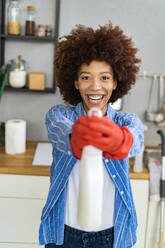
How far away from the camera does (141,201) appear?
1.64m

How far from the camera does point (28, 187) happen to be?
161cm

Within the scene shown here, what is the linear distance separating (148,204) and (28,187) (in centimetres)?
63

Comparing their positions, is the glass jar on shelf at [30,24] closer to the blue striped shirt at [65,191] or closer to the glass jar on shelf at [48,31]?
the glass jar on shelf at [48,31]

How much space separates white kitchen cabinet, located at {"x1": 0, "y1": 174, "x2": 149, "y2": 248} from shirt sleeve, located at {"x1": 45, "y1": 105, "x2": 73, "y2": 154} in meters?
0.70

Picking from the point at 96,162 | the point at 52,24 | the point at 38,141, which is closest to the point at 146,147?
the point at 38,141

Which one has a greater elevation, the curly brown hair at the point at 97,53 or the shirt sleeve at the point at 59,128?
the curly brown hair at the point at 97,53

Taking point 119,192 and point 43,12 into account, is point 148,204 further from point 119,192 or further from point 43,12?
point 43,12

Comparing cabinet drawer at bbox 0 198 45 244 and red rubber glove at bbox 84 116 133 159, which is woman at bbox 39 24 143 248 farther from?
cabinet drawer at bbox 0 198 45 244

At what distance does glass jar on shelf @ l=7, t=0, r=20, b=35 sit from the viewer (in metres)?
1.90

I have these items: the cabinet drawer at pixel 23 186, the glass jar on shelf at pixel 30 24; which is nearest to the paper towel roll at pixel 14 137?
the cabinet drawer at pixel 23 186

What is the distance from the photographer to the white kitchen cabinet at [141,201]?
1.63m

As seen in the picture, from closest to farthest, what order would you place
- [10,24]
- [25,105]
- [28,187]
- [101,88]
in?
1. [101,88]
2. [28,187]
3. [10,24]
4. [25,105]

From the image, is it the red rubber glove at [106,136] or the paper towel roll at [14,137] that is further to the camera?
the paper towel roll at [14,137]

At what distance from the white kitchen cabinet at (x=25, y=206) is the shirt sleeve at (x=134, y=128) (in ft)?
2.24
